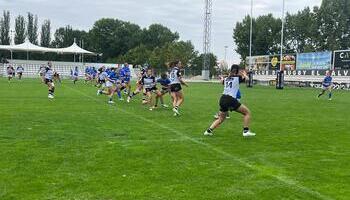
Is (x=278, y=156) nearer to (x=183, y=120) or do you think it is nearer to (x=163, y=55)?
(x=183, y=120)

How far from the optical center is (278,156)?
9570 mm

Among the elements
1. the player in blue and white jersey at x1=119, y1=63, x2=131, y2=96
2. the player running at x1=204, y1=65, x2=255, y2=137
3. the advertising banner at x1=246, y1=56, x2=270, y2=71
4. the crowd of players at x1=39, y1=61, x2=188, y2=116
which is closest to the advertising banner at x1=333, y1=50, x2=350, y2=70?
the advertising banner at x1=246, y1=56, x2=270, y2=71

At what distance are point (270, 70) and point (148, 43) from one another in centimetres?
6357

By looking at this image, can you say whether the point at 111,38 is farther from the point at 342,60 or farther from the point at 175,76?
the point at 175,76

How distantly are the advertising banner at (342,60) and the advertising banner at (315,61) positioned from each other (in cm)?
96

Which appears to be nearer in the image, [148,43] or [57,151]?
[57,151]

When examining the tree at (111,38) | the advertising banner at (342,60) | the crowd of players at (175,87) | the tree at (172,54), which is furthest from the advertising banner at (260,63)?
the tree at (111,38)

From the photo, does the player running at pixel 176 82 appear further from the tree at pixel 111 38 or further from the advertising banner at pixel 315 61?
the tree at pixel 111 38

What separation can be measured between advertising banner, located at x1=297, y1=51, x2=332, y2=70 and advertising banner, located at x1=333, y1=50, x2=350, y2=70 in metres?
0.96

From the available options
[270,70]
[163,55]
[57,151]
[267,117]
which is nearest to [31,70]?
[163,55]

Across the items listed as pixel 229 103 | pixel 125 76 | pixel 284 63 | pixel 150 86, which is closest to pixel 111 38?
pixel 284 63

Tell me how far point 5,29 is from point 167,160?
10440 centimetres

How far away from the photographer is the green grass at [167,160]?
6.86 metres

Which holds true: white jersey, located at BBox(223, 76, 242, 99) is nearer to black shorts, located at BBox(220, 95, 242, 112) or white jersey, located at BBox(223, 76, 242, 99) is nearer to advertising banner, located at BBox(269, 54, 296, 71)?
black shorts, located at BBox(220, 95, 242, 112)
